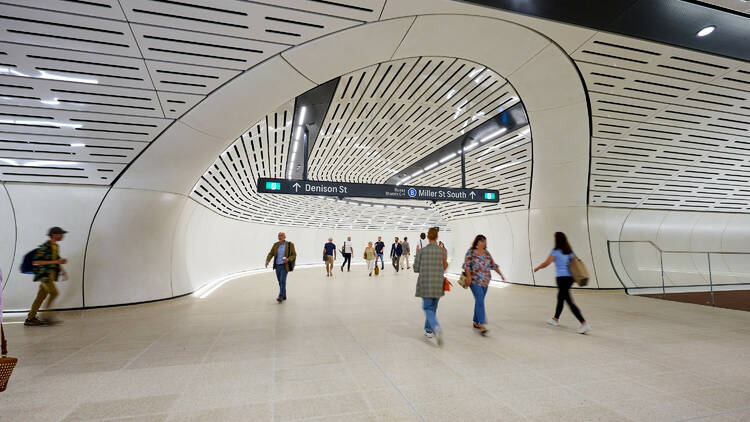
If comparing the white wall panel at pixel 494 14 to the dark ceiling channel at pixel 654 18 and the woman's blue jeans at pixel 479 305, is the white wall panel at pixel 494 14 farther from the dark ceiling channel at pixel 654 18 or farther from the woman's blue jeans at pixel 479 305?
the woman's blue jeans at pixel 479 305

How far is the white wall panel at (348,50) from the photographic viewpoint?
4738mm

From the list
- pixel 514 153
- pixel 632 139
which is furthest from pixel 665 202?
pixel 514 153

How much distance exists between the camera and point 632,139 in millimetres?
8539

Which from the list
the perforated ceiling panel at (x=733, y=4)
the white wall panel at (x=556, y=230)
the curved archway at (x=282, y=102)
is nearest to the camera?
the perforated ceiling panel at (x=733, y=4)

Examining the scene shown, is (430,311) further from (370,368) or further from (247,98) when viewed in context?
(247,98)

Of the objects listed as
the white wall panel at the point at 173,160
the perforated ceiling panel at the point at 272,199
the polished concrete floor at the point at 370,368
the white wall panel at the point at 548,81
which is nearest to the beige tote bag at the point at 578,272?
the polished concrete floor at the point at 370,368

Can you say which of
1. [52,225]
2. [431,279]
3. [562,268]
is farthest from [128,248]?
[562,268]

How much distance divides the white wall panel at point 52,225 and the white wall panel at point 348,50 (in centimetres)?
533

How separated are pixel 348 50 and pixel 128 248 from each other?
654 cm

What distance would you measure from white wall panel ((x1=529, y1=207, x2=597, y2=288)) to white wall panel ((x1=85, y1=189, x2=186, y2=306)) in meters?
11.7

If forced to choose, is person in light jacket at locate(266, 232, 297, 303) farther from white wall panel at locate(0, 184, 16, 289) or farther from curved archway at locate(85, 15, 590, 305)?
white wall panel at locate(0, 184, 16, 289)

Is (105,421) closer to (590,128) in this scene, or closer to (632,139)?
(590,128)

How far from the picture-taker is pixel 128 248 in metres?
7.15

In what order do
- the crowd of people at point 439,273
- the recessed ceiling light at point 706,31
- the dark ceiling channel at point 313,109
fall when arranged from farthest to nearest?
the dark ceiling channel at point 313,109
the recessed ceiling light at point 706,31
the crowd of people at point 439,273
